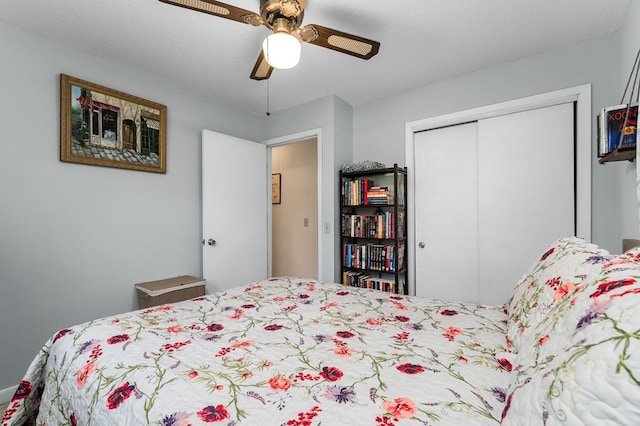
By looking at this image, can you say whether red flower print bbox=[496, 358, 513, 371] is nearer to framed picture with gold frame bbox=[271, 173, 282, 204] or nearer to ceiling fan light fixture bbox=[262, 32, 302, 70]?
ceiling fan light fixture bbox=[262, 32, 302, 70]

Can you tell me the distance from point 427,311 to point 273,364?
855 mm

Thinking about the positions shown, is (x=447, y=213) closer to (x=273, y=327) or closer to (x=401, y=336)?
(x=401, y=336)

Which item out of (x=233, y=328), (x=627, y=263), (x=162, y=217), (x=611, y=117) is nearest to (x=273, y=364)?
(x=233, y=328)

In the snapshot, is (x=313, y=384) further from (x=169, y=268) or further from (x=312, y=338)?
(x=169, y=268)

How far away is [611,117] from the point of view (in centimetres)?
150

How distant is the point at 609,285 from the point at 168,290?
258 cm

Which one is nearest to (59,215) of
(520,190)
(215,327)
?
(215,327)

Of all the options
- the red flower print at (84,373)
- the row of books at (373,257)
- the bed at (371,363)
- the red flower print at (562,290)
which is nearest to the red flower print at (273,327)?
the bed at (371,363)

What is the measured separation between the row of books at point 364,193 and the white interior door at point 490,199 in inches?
14.6

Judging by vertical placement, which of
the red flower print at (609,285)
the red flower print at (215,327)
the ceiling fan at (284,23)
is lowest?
the red flower print at (215,327)

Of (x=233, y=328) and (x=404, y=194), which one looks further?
(x=404, y=194)

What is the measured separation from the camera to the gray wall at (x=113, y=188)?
1881 millimetres

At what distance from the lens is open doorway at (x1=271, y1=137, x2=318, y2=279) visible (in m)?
4.10

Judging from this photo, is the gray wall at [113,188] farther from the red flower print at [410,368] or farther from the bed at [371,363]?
the red flower print at [410,368]
